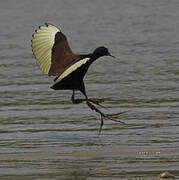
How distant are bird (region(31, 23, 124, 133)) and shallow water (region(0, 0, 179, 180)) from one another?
0.51 meters

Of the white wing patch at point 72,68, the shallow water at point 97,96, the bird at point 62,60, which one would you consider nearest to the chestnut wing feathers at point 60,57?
the bird at point 62,60

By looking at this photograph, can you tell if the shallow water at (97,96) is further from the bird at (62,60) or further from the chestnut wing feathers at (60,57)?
the chestnut wing feathers at (60,57)

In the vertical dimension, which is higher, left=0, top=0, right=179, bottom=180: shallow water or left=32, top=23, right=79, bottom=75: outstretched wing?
left=32, top=23, right=79, bottom=75: outstretched wing

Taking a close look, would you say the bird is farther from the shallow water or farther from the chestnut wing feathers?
the shallow water

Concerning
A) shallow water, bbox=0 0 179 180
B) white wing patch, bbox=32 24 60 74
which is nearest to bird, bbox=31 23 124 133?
white wing patch, bbox=32 24 60 74

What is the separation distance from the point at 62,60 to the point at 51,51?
0.30 metres

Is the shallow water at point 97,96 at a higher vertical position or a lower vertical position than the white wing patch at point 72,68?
lower

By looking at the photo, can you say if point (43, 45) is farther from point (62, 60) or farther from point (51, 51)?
point (62, 60)

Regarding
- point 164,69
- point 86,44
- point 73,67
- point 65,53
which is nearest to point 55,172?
point 73,67

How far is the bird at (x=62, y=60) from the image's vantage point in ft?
29.2

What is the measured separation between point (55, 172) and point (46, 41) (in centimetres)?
254

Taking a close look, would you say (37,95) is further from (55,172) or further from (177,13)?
(177,13)

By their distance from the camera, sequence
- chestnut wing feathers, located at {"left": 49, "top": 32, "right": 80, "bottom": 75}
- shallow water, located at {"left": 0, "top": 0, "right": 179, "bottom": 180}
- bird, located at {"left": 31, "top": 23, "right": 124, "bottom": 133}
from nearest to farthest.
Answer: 1. shallow water, located at {"left": 0, "top": 0, "right": 179, "bottom": 180}
2. bird, located at {"left": 31, "top": 23, "right": 124, "bottom": 133}
3. chestnut wing feathers, located at {"left": 49, "top": 32, "right": 80, "bottom": 75}

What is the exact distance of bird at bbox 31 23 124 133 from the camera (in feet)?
29.2
